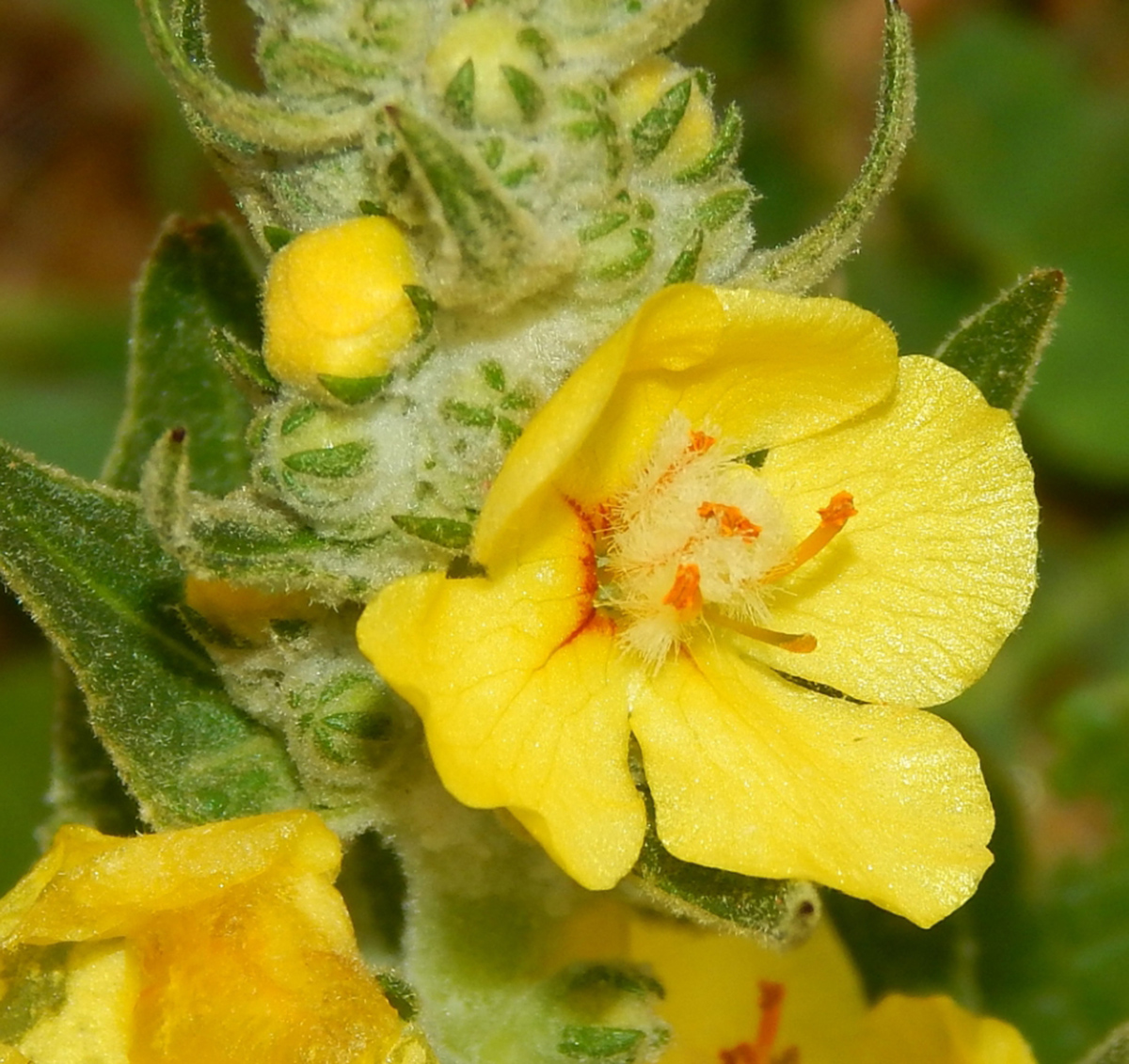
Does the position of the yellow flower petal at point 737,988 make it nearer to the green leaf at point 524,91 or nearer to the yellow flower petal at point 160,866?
the yellow flower petal at point 160,866

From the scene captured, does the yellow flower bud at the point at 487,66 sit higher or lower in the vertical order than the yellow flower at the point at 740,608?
higher

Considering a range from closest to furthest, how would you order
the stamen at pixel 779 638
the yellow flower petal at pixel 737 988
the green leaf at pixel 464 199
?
the green leaf at pixel 464 199
the stamen at pixel 779 638
the yellow flower petal at pixel 737 988

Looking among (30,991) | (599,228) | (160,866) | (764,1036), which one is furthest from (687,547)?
(30,991)

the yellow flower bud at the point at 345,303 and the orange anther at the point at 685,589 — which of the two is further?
the orange anther at the point at 685,589

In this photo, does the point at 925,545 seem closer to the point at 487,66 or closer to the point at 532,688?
the point at 532,688

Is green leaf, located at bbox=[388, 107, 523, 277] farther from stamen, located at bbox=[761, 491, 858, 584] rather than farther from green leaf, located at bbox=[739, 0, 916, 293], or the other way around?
stamen, located at bbox=[761, 491, 858, 584]

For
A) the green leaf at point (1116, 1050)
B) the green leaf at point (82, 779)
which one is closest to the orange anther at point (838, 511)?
the green leaf at point (1116, 1050)

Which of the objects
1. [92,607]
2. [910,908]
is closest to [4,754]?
[92,607]
